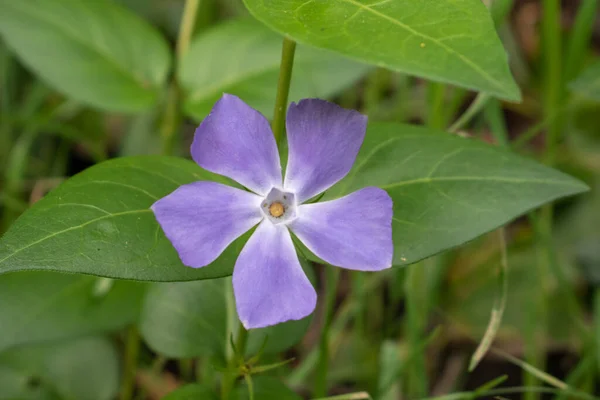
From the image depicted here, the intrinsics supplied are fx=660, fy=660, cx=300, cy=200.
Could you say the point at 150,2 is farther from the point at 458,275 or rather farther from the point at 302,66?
the point at 458,275

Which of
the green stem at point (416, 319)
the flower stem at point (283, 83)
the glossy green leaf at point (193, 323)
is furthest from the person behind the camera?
the green stem at point (416, 319)

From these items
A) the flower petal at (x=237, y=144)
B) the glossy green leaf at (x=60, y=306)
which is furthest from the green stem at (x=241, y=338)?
the glossy green leaf at (x=60, y=306)

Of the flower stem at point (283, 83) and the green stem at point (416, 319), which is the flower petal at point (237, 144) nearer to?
the flower stem at point (283, 83)

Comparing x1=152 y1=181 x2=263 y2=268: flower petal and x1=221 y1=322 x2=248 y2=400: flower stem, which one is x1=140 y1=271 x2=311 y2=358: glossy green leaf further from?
x1=152 y1=181 x2=263 y2=268: flower petal

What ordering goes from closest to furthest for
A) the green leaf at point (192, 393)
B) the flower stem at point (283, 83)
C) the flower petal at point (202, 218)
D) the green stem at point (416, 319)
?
the flower petal at point (202, 218) < the flower stem at point (283, 83) < the green leaf at point (192, 393) < the green stem at point (416, 319)

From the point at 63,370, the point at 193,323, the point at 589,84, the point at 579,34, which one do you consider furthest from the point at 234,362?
the point at 579,34

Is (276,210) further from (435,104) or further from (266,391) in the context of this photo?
(435,104)

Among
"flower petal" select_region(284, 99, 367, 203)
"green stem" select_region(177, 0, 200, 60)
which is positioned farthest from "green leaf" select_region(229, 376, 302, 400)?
"green stem" select_region(177, 0, 200, 60)
